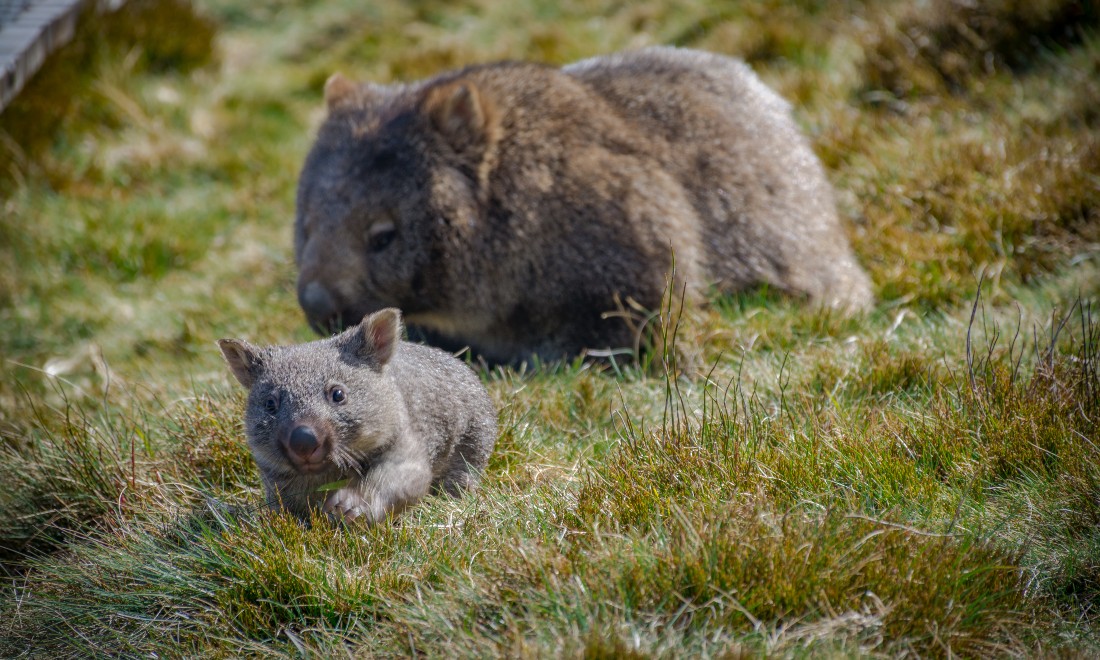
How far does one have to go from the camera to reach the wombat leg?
11.4ft

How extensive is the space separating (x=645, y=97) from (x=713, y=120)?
14.9 inches

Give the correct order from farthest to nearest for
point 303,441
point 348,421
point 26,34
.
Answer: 1. point 26,34
2. point 348,421
3. point 303,441

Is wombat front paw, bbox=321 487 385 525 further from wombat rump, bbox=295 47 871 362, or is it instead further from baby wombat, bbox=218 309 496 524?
wombat rump, bbox=295 47 871 362

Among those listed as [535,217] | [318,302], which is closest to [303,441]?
[318,302]

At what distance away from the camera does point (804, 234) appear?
5.50 meters

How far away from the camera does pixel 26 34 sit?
22.8 feet

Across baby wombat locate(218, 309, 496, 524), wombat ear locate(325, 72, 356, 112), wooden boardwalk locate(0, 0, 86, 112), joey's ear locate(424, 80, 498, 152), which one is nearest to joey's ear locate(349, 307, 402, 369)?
baby wombat locate(218, 309, 496, 524)

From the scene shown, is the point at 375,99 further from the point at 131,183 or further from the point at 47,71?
the point at 47,71

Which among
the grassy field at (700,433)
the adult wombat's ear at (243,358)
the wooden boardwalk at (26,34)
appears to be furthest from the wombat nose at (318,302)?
the wooden boardwalk at (26,34)

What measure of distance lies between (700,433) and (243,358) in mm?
1577

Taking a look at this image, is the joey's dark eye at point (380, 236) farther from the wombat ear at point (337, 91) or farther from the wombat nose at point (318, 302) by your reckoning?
the wombat ear at point (337, 91)

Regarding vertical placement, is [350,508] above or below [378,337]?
below

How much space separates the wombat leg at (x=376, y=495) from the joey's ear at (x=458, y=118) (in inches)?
80.1

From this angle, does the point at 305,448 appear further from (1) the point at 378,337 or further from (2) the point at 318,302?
(2) the point at 318,302
